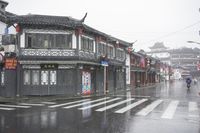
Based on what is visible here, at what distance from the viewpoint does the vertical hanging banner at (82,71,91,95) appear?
31.9 meters

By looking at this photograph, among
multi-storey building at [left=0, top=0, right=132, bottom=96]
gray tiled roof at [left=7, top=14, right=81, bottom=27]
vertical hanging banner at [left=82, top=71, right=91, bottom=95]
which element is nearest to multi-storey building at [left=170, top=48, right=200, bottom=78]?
vertical hanging banner at [left=82, top=71, right=91, bottom=95]

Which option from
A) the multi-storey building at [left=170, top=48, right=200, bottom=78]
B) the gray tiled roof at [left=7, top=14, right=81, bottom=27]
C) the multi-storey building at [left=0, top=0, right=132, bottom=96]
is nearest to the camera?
the gray tiled roof at [left=7, top=14, right=81, bottom=27]

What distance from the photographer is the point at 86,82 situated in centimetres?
3278

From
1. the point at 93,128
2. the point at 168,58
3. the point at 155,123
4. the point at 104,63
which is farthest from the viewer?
the point at 168,58

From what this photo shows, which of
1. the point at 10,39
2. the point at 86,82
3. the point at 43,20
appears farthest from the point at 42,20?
the point at 86,82

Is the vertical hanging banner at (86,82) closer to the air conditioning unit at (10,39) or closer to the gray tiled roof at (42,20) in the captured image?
the gray tiled roof at (42,20)

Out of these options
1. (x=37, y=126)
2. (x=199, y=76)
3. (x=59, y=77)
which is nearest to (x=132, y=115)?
(x=37, y=126)

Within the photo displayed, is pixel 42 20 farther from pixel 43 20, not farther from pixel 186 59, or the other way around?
pixel 186 59

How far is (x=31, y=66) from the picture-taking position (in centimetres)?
2884

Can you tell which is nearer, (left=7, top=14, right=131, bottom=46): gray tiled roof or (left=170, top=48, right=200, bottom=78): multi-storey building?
(left=7, top=14, right=131, bottom=46): gray tiled roof

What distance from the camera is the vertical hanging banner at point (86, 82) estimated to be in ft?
105

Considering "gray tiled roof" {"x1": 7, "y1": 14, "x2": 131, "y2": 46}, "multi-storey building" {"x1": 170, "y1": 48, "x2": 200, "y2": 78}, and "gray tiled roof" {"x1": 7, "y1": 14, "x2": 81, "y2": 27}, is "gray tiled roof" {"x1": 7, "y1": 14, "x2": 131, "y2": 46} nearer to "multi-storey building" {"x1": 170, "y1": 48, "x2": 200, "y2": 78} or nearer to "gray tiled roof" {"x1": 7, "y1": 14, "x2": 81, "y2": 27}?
"gray tiled roof" {"x1": 7, "y1": 14, "x2": 81, "y2": 27}

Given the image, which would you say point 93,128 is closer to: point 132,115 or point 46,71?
point 132,115

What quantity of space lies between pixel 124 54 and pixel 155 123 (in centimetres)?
3548
